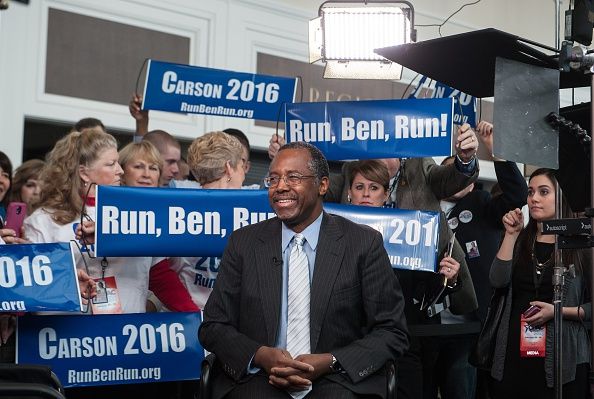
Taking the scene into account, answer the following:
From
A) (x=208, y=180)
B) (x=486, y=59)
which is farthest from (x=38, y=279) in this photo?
(x=486, y=59)

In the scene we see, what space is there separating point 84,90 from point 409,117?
3.65 metres

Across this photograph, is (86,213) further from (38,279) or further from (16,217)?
(38,279)

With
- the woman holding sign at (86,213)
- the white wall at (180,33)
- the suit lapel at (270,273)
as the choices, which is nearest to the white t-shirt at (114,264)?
the woman holding sign at (86,213)

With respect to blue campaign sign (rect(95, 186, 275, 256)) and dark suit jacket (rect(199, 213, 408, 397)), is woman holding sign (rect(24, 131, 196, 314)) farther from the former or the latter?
dark suit jacket (rect(199, 213, 408, 397))

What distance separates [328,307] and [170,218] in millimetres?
1137

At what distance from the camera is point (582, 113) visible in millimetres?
3930

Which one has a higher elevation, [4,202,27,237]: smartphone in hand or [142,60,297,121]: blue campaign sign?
[142,60,297,121]: blue campaign sign

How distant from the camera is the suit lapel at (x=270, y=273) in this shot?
3.56 m

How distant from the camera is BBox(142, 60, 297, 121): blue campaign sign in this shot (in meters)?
5.34

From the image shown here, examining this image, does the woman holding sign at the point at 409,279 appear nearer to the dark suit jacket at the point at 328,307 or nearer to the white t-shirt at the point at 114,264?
the dark suit jacket at the point at 328,307

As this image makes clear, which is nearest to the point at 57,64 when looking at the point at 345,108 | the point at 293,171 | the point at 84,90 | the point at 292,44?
the point at 84,90

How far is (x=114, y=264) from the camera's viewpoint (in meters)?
4.46

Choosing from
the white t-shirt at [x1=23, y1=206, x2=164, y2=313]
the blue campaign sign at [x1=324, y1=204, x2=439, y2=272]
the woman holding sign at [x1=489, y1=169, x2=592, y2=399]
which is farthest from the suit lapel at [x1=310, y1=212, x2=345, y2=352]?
the woman holding sign at [x1=489, y1=169, x2=592, y2=399]

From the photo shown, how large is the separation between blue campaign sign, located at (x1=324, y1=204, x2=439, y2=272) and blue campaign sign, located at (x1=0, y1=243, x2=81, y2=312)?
1.29 meters
